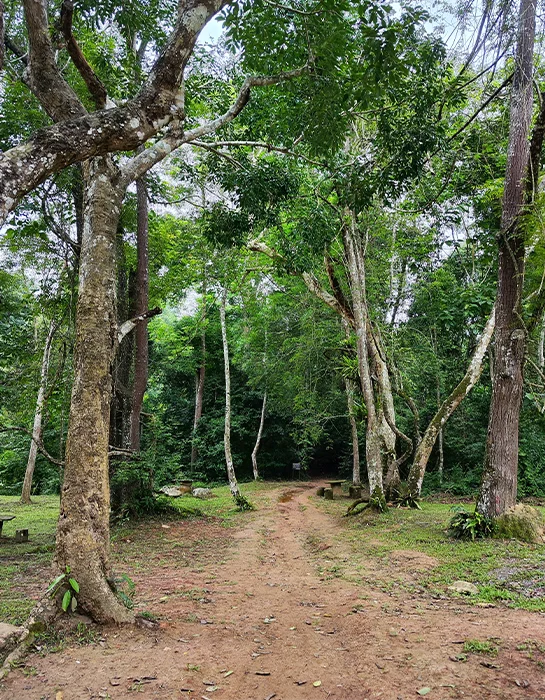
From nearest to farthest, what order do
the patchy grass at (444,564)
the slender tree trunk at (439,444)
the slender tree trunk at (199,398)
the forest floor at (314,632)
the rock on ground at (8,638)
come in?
the forest floor at (314,632) < the rock on ground at (8,638) < the patchy grass at (444,564) < the slender tree trunk at (439,444) < the slender tree trunk at (199,398)

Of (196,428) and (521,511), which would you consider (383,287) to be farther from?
(196,428)

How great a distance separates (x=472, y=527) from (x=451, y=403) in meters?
4.60

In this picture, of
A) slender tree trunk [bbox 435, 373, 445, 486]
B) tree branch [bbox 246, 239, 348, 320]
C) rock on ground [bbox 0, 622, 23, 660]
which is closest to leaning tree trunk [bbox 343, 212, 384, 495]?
tree branch [bbox 246, 239, 348, 320]

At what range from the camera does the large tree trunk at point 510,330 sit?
709cm

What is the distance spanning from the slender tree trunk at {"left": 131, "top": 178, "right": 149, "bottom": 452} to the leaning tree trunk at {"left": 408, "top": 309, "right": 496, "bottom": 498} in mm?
7029

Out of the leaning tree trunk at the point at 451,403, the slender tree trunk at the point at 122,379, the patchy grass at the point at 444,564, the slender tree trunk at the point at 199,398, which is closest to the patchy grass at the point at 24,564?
the slender tree trunk at the point at 122,379

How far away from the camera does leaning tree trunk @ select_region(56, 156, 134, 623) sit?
359cm

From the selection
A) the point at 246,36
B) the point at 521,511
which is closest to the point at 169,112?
the point at 246,36

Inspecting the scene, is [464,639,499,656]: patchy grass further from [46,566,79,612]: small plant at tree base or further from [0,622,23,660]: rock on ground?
[0,622,23,660]: rock on ground

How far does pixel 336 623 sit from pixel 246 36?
6342 millimetres

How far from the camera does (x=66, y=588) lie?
3.53 m

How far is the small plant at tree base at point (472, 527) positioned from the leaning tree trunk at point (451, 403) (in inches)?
166

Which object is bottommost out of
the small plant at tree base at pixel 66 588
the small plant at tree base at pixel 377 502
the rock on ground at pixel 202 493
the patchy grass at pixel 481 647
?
the rock on ground at pixel 202 493

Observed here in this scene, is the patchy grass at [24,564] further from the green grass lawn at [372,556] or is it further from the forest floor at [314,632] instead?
the forest floor at [314,632]
